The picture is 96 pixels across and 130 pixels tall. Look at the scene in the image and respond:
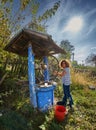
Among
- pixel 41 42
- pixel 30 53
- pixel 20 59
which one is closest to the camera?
pixel 30 53

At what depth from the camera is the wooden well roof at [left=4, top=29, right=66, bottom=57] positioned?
594 centimetres

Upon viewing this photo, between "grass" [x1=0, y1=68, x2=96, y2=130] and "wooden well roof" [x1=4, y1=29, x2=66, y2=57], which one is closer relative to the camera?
"grass" [x1=0, y1=68, x2=96, y2=130]

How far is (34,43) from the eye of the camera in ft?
23.0

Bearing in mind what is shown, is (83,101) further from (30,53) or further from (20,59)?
(20,59)

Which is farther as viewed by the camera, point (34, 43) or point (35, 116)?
point (34, 43)

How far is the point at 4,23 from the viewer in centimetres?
860

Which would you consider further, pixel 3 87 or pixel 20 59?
pixel 20 59

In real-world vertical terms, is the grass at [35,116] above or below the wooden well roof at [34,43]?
below

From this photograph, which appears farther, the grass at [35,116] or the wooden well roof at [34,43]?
the wooden well roof at [34,43]

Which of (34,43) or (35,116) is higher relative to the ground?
(34,43)

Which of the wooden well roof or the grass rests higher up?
the wooden well roof

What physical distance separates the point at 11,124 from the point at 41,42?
10.6 feet

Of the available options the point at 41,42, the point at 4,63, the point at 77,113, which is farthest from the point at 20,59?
the point at 77,113

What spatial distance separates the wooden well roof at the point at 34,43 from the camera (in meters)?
5.94
